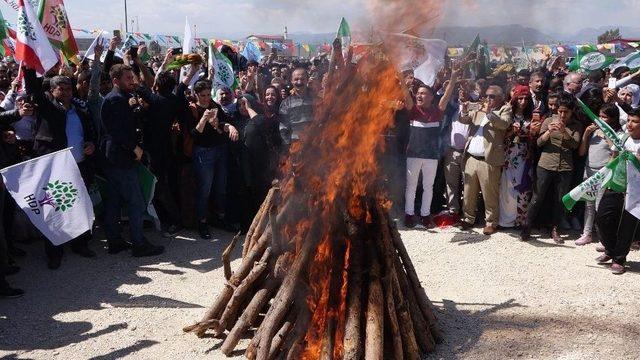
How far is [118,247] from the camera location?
7.21 meters

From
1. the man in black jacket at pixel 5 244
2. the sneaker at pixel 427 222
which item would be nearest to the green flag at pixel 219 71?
the man in black jacket at pixel 5 244

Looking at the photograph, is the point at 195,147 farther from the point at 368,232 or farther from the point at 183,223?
the point at 368,232

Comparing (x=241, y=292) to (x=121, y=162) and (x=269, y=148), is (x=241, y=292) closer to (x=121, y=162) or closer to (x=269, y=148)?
(x=121, y=162)

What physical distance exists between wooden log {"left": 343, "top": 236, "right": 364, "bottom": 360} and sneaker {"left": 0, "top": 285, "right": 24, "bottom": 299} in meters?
4.04

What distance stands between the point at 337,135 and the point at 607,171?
157 inches

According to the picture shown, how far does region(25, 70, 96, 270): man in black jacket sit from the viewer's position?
6305 millimetres

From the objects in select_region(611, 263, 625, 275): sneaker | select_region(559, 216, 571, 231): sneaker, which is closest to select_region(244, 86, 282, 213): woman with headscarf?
select_region(559, 216, 571, 231): sneaker

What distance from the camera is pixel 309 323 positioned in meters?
4.27

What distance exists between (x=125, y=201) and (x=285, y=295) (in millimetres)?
3777

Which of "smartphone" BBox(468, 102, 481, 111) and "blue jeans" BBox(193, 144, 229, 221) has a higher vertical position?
"smartphone" BBox(468, 102, 481, 111)

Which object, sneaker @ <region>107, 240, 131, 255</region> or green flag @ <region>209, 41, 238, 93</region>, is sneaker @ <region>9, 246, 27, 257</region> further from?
green flag @ <region>209, 41, 238, 93</region>

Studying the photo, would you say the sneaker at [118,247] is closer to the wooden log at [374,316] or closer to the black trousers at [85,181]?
the black trousers at [85,181]

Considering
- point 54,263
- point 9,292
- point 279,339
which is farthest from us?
point 54,263

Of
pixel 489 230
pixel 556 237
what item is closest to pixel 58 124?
pixel 489 230
